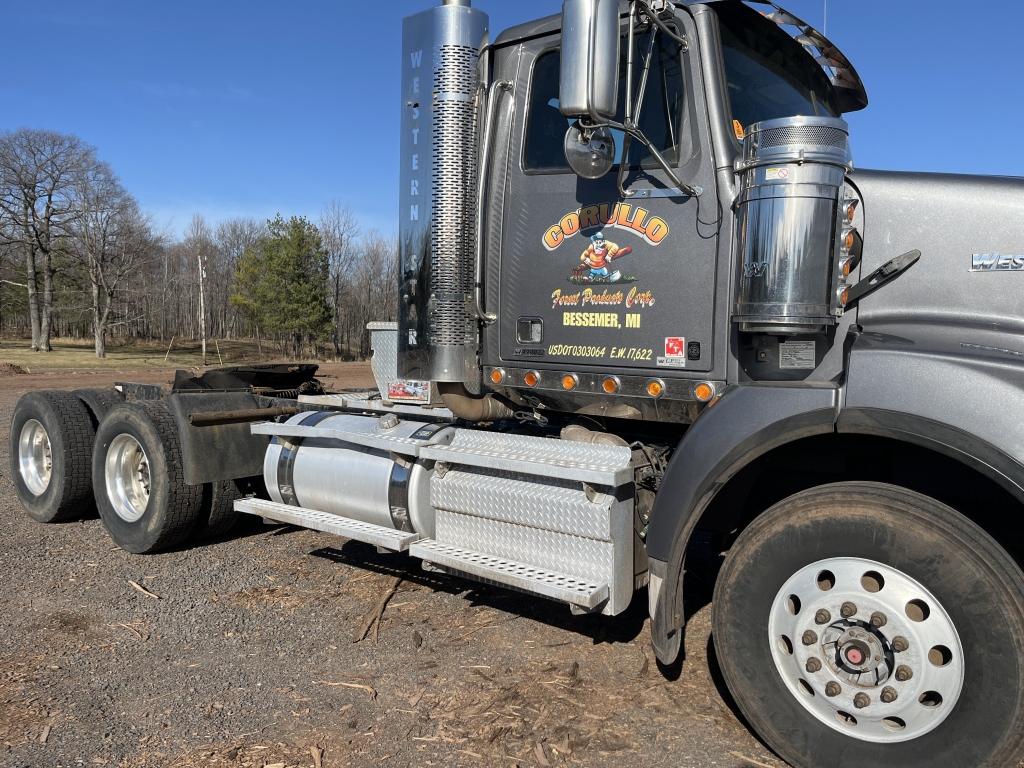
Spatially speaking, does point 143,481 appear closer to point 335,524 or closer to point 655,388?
point 335,524

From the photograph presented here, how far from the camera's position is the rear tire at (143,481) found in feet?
18.0

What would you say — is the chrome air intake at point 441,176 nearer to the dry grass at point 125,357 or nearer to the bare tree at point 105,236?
the dry grass at point 125,357

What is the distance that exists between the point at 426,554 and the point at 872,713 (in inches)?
86.2

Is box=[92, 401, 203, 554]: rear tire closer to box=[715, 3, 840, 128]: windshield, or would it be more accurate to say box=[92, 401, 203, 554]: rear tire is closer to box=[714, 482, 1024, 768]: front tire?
box=[714, 482, 1024, 768]: front tire

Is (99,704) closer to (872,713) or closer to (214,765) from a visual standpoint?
(214,765)

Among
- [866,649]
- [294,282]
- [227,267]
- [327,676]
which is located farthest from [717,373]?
[227,267]

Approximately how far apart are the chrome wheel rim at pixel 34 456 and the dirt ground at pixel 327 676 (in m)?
1.55

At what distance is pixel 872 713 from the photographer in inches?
107

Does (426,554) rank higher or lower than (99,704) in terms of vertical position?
higher

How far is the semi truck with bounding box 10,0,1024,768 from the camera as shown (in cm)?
267

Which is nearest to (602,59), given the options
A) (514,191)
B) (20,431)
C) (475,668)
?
(514,191)

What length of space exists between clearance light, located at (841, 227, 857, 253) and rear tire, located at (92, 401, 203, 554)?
4555mm

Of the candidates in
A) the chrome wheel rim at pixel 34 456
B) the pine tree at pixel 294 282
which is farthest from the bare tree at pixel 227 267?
the chrome wheel rim at pixel 34 456

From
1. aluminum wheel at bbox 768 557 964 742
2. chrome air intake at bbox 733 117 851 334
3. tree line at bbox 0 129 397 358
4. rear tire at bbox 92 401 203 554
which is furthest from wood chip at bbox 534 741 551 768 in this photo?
tree line at bbox 0 129 397 358
